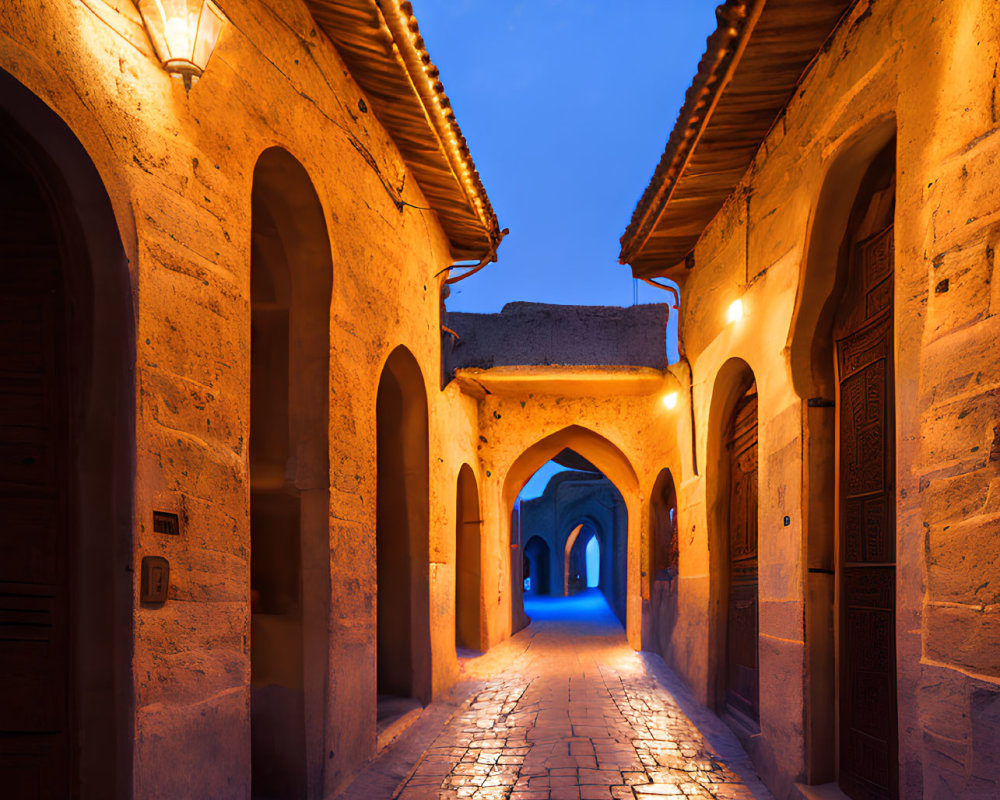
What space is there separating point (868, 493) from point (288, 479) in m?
3.03

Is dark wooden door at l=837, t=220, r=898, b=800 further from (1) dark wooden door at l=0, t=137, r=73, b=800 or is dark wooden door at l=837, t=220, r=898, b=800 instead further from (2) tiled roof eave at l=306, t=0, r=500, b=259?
(1) dark wooden door at l=0, t=137, r=73, b=800

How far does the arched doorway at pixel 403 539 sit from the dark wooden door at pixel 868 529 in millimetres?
3505

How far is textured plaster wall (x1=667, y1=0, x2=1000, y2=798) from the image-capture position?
2582 mm

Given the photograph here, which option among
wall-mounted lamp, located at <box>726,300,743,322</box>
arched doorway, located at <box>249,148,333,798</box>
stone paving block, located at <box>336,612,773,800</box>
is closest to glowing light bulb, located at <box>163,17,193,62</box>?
arched doorway, located at <box>249,148,333,798</box>

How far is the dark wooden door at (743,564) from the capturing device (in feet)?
19.2

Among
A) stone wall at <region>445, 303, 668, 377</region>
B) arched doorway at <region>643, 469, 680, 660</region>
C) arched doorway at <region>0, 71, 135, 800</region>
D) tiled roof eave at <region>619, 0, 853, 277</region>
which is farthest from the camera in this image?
stone wall at <region>445, 303, 668, 377</region>

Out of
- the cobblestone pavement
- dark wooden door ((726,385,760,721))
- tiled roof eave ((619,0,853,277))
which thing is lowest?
the cobblestone pavement

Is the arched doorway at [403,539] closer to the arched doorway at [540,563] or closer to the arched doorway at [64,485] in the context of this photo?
the arched doorway at [64,485]

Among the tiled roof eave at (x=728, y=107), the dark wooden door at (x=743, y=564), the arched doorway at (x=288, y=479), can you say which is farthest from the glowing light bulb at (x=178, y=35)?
the dark wooden door at (x=743, y=564)

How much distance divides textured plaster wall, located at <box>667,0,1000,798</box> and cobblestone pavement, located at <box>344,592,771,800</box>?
23.1 inches

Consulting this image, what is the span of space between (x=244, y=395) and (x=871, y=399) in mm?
2975

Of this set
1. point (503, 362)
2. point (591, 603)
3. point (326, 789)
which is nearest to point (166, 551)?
point (326, 789)

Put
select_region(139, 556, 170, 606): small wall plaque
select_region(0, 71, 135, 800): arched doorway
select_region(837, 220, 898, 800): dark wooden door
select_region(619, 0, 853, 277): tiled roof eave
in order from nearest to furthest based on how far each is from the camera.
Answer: select_region(0, 71, 135, 800): arched doorway, select_region(139, 556, 170, 606): small wall plaque, select_region(837, 220, 898, 800): dark wooden door, select_region(619, 0, 853, 277): tiled roof eave

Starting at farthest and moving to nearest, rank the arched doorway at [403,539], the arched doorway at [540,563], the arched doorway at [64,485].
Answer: the arched doorway at [540,563] → the arched doorway at [403,539] → the arched doorway at [64,485]
